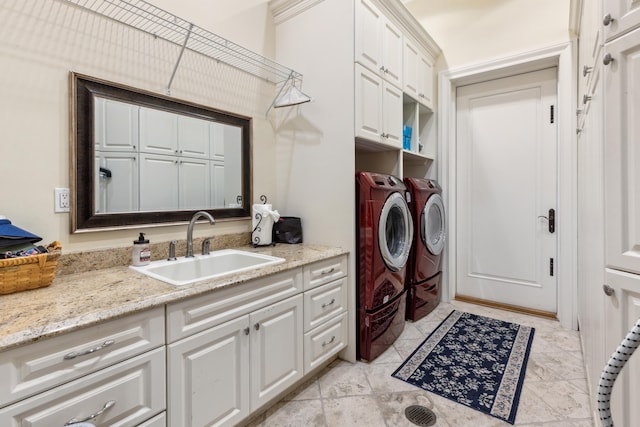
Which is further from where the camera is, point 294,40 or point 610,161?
point 294,40

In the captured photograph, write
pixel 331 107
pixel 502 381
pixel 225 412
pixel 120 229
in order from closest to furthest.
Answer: pixel 225 412
pixel 120 229
pixel 502 381
pixel 331 107

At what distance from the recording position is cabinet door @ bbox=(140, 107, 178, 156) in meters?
1.67

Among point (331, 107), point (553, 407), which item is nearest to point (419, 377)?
point (553, 407)

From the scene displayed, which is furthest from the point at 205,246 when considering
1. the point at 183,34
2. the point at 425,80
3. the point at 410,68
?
the point at 425,80

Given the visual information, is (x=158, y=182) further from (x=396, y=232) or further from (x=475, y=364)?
(x=475, y=364)

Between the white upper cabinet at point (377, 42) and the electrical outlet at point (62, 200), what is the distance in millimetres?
1763

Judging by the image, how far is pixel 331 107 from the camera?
6.89 feet

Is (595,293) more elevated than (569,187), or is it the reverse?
(569,187)

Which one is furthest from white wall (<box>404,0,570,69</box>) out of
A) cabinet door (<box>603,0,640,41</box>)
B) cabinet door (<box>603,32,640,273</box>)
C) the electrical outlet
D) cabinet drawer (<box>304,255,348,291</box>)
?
the electrical outlet

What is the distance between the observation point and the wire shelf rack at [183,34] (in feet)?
5.01

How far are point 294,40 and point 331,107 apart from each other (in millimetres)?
651

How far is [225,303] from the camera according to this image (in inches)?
51.4

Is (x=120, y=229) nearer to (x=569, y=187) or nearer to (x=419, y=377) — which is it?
(x=419, y=377)

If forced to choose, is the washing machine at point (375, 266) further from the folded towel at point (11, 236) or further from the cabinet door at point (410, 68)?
the folded towel at point (11, 236)
